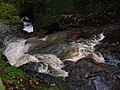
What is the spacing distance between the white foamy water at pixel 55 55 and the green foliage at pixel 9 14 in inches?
140

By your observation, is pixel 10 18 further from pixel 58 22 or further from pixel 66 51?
pixel 66 51

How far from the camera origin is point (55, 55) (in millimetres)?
11992

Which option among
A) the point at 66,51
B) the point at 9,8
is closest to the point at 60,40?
the point at 66,51

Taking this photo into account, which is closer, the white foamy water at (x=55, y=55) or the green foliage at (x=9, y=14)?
the white foamy water at (x=55, y=55)

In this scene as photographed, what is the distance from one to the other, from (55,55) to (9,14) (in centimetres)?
668

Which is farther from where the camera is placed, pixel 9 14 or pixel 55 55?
pixel 9 14

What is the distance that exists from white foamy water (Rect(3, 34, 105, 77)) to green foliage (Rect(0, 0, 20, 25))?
355cm

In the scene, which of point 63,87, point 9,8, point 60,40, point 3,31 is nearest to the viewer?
point 63,87

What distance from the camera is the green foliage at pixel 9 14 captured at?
16.8 m

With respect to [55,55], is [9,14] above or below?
below

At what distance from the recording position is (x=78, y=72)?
416 inches

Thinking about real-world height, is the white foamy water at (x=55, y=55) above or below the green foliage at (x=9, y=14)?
above

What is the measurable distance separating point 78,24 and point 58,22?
1.11 m

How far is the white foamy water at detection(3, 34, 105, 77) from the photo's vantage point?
35.9 feet
